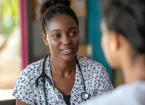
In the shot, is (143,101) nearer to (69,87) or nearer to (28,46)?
(69,87)

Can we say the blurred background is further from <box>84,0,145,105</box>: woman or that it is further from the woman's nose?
<box>84,0,145,105</box>: woman

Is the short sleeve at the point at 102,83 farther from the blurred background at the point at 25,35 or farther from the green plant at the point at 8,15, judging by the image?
the green plant at the point at 8,15

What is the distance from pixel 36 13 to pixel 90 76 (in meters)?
1.65

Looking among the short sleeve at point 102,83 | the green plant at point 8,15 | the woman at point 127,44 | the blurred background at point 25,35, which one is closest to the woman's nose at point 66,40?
the short sleeve at point 102,83

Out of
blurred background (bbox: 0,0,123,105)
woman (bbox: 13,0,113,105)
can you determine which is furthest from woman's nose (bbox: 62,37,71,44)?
blurred background (bbox: 0,0,123,105)

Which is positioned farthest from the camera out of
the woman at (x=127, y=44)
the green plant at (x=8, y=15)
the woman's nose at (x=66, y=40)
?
the green plant at (x=8, y=15)

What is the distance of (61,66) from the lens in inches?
62.6

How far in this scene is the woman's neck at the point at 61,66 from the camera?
158 cm

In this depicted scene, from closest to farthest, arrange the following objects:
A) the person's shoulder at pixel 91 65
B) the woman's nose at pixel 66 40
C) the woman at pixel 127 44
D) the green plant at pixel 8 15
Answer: the woman at pixel 127 44 → the woman's nose at pixel 66 40 → the person's shoulder at pixel 91 65 → the green plant at pixel 8 15

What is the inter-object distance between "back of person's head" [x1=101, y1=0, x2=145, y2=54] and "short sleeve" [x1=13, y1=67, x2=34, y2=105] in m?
0.89

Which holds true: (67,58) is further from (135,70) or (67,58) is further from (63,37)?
(135,70)

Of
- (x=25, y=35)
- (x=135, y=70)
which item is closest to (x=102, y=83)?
(x=135, y=70)

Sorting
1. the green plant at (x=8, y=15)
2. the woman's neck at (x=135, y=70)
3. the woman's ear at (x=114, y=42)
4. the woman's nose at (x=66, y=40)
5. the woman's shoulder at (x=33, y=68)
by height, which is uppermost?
the green plant at (x=8, y=15)

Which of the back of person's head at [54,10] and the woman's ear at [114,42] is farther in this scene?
the back of person's head at [54,10]
